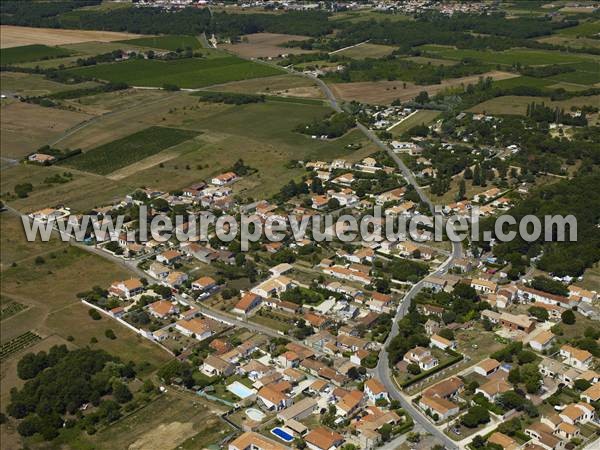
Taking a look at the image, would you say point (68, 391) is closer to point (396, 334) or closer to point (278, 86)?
→ point (396, 334)

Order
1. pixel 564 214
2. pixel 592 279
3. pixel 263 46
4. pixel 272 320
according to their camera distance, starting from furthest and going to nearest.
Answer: pixel 263 46, pixel 564 214, pixel 592 279, pixel 272 320

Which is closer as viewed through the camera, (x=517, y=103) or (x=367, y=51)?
(x=517, y=103)

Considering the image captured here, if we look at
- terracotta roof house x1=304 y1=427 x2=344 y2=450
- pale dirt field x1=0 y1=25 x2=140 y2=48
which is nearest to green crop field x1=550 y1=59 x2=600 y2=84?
pale dirt field x1=0 y1=25 x2=140 y2=48

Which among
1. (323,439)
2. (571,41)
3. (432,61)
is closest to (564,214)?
(323,439)

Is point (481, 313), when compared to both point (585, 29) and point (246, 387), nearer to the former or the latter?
point (246, 387)

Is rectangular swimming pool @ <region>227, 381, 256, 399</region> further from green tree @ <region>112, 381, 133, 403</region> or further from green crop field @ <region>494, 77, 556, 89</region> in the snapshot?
green crop field @ <region>494, 77, 556, 89</region>

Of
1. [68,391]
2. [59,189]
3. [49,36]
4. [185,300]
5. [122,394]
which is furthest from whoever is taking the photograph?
[49,36]

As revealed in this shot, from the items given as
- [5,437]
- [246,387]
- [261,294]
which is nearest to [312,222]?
[261,294]
